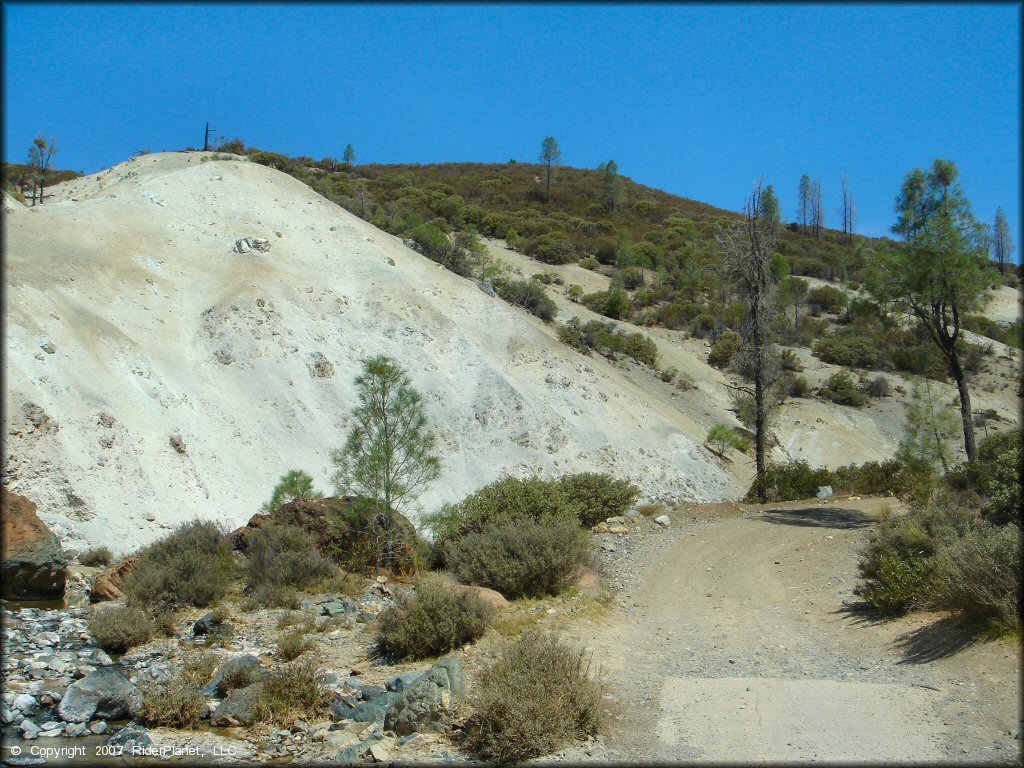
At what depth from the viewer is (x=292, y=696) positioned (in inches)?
302

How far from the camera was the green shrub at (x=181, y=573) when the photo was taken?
1140cm

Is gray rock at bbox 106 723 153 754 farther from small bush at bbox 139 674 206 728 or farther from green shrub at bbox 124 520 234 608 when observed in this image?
green shrub at bbox 124 520 234 608

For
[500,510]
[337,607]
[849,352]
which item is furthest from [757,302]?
[849,352]

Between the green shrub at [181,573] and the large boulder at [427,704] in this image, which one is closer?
the large boulder at [427,704]

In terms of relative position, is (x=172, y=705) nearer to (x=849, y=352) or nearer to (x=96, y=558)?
(x=96, y=558)

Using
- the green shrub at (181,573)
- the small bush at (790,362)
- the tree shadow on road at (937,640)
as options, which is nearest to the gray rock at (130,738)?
the green shrub at (181,573)

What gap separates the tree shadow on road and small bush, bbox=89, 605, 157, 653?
9.64 m

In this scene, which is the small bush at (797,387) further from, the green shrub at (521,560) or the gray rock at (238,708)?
the gray rock at (238,708)

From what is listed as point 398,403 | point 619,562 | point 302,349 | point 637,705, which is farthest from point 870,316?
point 302,349

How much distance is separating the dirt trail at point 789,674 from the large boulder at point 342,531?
4.79 meters

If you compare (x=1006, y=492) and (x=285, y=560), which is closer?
(x=1006, y=492)

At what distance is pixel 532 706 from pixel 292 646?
4.36 m

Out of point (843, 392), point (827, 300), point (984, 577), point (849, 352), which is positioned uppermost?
point (827, 300)

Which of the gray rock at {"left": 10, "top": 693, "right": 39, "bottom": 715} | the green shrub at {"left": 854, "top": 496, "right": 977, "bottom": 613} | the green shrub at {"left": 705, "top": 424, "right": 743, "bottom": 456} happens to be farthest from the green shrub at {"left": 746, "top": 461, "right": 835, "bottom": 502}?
the gray rock at {"left": 10, "top": 693, "right": 39, "bottom": 715}
